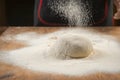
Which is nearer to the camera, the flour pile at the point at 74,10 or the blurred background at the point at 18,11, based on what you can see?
the flour pile at the point at 74,10

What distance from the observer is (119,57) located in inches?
35.7

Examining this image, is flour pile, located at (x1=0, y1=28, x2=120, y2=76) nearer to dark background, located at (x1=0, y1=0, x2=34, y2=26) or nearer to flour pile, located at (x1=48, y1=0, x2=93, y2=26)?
flour pile, located at (x1=48, y1=0, x2=93, y2=26)

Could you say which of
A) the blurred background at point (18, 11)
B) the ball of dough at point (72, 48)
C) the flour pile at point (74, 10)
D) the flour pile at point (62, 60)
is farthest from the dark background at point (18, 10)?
the ball of dough at point (72, 48)

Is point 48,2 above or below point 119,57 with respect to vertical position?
above

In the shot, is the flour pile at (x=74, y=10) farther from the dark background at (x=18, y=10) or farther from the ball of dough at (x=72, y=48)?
the dark background at (x=18, y=10)

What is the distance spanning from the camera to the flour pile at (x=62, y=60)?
81 cm

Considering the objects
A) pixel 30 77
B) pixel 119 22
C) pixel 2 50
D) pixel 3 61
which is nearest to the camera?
pixel 30 77

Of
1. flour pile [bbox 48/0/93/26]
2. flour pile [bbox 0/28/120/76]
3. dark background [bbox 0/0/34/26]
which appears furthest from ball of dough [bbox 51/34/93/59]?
dark background [bbox 0/0/34/26]

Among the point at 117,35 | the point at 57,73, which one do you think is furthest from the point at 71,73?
the point at 117,35

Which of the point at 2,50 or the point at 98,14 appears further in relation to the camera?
the point at 98,14

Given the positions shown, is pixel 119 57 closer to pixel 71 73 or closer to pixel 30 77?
pixel 71 73

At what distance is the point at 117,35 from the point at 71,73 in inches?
18.7

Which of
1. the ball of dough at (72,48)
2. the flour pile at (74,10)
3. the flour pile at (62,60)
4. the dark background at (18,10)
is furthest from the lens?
the dark background at (18,10)

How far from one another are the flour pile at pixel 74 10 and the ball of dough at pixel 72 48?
1.25 ft
